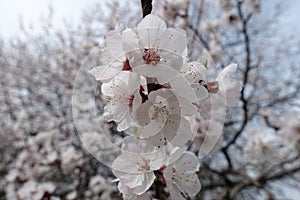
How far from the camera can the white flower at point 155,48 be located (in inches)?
24.8

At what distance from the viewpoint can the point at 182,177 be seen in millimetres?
833

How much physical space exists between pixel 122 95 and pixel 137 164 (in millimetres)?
195

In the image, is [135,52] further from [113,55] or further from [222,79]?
[222,79]

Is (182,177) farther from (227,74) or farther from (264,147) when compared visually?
(264,147)

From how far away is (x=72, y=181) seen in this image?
183 inches

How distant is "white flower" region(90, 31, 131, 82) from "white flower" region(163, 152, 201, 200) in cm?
27

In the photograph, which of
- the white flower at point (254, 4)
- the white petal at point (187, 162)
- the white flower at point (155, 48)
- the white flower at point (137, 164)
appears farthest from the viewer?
the white flower at point (254, 4)

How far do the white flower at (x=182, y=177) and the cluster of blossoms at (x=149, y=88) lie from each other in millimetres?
48

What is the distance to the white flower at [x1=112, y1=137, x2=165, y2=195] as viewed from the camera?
0.73 m

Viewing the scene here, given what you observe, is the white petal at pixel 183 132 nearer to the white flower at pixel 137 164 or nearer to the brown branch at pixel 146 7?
the white flower at pixel 137 164

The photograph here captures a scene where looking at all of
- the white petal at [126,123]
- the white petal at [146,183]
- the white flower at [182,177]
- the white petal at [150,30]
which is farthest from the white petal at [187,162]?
the white petal at [150,30]

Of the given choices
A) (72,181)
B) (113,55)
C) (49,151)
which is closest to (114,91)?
(113,55)

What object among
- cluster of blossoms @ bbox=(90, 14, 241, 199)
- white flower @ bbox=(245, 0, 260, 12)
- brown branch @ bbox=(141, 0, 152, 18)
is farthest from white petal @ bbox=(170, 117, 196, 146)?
white flower @ bbox=(245, 0, 260, 12)

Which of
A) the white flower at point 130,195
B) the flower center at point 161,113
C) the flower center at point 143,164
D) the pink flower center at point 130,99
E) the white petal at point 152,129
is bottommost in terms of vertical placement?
the white flower at point 130,195
